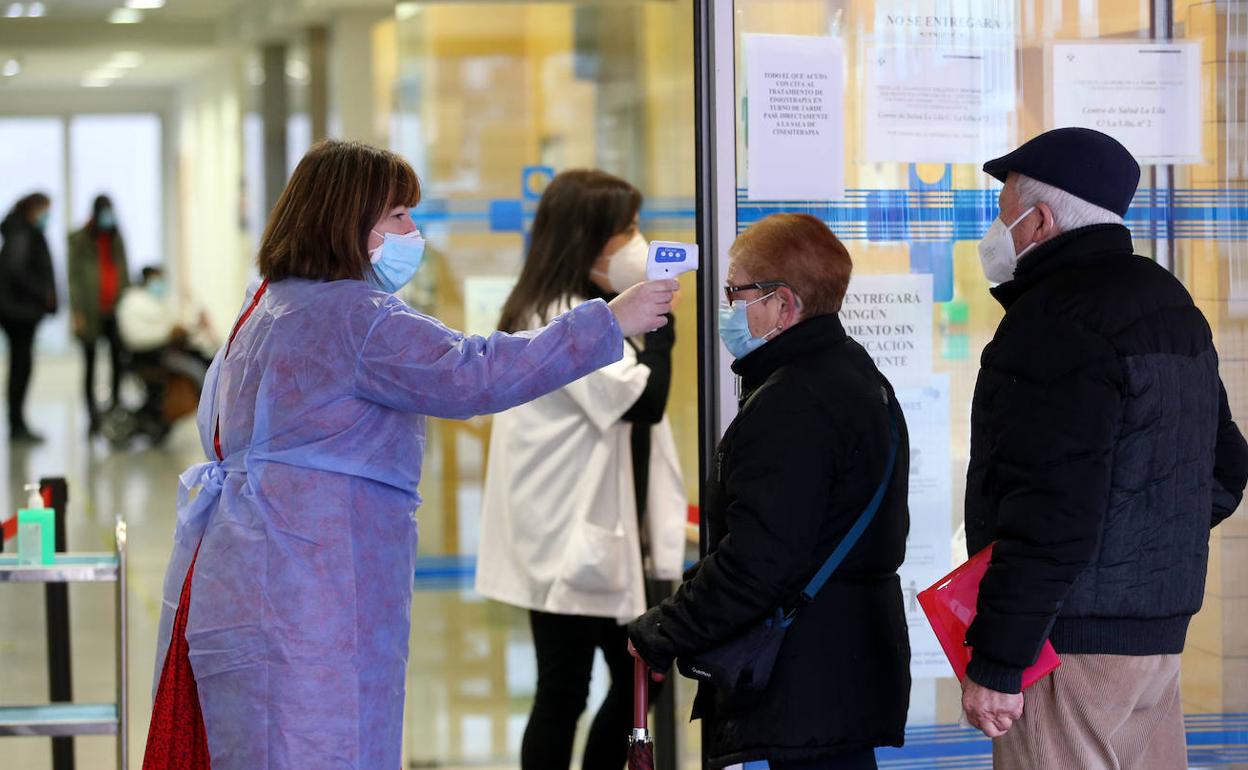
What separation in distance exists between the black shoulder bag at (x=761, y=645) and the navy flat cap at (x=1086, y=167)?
1.68 ft

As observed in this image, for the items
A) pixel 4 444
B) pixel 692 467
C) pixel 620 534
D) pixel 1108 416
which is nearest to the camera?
pixel 1108 416

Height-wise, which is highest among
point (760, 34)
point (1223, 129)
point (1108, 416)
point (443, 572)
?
point (760, 34)

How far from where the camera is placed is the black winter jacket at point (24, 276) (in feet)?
35.0

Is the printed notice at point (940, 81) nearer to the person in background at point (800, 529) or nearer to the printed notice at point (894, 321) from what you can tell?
the printed notice at point (894, 321)

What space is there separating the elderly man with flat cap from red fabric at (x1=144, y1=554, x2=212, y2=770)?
1238mm

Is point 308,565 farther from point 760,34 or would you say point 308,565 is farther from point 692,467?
point 692,467

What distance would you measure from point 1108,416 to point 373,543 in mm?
1136

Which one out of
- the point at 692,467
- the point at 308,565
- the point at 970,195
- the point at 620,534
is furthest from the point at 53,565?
the point at 692,467

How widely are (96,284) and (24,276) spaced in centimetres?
181

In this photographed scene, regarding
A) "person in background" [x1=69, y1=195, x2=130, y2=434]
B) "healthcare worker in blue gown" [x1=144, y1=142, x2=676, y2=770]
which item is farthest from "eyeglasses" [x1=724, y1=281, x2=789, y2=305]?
"person in background" [x1=69, y1=195, x2=130, y2=434]

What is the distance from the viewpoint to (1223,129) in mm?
2973

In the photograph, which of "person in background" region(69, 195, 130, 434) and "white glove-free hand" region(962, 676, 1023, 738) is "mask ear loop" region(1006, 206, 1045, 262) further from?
"person in background" region(69, 195, 130, 434)

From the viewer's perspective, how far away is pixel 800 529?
6.89 ft

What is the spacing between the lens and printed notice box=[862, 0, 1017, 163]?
2852mm
